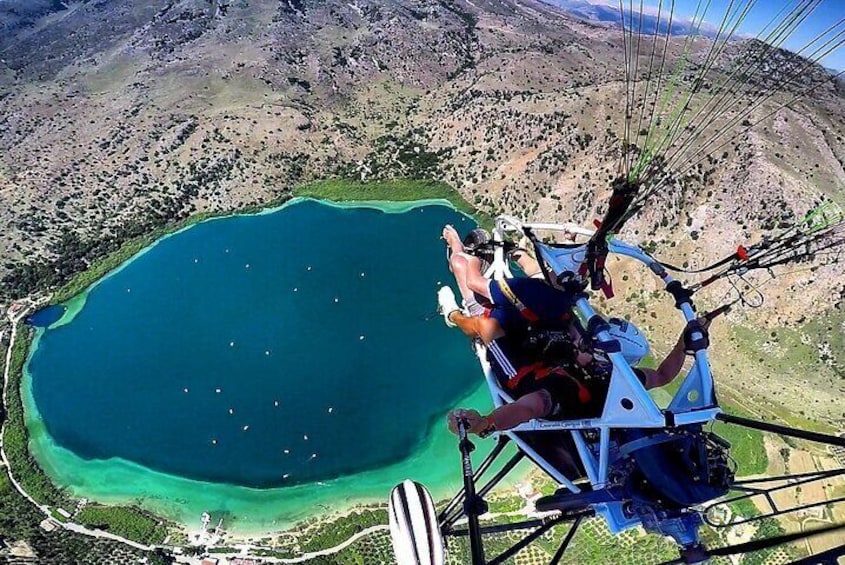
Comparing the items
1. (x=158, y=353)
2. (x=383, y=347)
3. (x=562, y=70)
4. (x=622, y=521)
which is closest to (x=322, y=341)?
(x=383, y=347)

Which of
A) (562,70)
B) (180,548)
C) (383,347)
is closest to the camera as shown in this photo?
(180,548)

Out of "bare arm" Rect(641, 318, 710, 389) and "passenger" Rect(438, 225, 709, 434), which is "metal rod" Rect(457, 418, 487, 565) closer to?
"passenger" Rect(438, 225, 709, 434)

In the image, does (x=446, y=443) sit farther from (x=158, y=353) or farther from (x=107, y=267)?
(x=107, y=267)

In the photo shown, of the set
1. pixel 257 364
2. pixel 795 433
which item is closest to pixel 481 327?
pixel 795 433

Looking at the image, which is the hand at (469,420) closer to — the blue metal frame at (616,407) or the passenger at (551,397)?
the passenger at (551,397)

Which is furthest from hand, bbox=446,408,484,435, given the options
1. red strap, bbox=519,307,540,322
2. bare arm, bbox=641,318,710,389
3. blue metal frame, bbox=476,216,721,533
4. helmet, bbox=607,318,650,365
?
bare arm, bbox=641,318,710,389

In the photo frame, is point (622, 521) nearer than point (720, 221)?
Yes
